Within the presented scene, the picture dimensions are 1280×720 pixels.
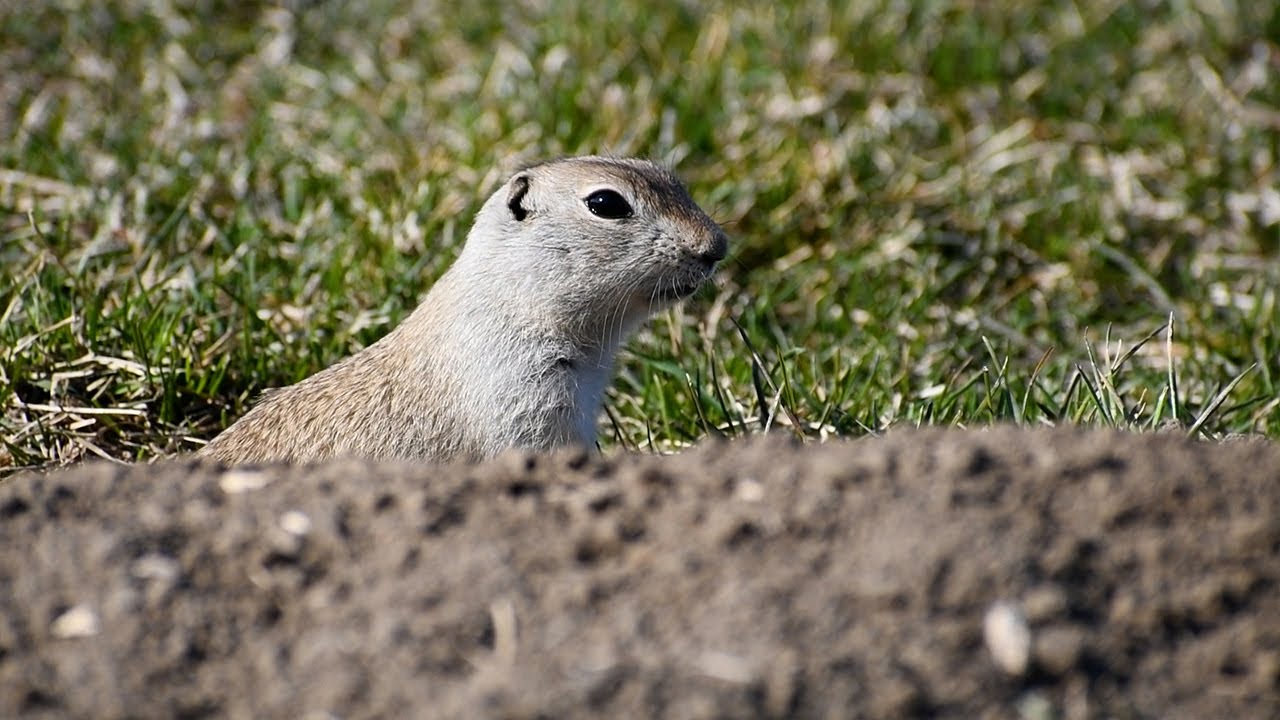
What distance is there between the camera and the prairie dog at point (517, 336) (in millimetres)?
4664

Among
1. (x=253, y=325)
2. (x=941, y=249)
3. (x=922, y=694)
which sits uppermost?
(x=922, y=694)

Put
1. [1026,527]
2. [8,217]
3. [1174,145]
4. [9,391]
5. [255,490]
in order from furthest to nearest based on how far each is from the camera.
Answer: [1174,145] < [8,217] < [9,391] < [255,490] < [1026,527]

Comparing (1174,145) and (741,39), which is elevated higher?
(741,39)

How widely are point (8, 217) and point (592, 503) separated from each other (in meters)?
4.24

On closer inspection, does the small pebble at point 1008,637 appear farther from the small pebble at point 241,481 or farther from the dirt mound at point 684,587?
the small pebble at point 241,481

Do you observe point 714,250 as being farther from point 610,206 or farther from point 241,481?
point 241,481

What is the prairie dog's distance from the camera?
4664 mm

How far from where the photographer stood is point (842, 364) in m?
5.80


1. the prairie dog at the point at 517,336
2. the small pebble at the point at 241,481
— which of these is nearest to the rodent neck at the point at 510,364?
the prairie dog at the point at 517,336

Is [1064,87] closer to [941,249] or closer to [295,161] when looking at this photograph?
[941,249]

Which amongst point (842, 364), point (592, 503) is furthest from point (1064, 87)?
point (592, 503)

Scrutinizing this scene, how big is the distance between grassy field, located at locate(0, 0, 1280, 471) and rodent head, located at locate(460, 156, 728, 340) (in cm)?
35

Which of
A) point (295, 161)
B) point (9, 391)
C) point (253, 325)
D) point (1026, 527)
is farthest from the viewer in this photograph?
point (295, 161)

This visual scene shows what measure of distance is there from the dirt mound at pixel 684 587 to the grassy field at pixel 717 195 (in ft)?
4.61
